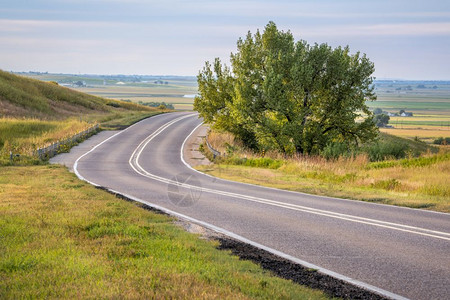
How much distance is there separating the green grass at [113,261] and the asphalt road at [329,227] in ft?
4.74

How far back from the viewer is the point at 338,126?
38.0 metres

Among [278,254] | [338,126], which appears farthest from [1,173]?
[338,126]

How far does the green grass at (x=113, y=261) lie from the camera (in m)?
6.14

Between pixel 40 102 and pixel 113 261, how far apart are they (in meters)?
74.1

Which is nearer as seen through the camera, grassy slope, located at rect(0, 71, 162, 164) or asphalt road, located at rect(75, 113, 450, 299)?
asphalt road, located at rect(75, 113, 450, 299)

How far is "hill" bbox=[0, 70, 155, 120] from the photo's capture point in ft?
227

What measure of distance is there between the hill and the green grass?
188ft

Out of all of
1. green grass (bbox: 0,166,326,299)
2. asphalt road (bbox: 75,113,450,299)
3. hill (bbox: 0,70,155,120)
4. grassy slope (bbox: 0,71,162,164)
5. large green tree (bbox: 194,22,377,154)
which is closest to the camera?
green grass (bbox: 0,166,326,299)

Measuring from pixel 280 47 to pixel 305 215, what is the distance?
29374 mm

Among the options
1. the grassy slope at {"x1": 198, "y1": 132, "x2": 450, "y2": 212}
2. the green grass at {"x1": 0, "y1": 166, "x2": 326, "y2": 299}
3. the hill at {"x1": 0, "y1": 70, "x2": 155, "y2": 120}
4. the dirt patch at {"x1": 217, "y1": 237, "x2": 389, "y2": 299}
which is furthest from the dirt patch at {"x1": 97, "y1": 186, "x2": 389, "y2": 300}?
the hill at {"x1": 0, "y1": 70, "x2": 155, "y2": 120}

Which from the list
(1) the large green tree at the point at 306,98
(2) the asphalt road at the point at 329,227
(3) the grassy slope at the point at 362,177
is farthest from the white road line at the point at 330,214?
(1) the large green tree at the point at 306,98

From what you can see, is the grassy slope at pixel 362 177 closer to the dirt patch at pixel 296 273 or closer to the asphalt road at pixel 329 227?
the asphalt road at pixel 329 227

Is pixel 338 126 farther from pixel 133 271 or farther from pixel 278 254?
pixel 133 271

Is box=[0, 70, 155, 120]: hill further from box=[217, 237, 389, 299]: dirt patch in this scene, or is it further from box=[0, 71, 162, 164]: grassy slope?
box=[217, 237, 389, 299]: dirt patch
